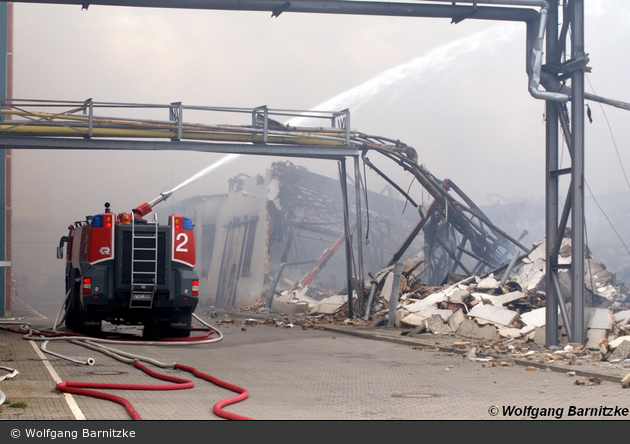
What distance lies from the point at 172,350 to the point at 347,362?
3.80 metres

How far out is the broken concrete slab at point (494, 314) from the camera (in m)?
15.5

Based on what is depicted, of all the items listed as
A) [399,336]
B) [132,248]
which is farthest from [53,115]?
[399,336]

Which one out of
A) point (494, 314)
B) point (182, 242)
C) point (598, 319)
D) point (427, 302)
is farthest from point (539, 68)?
point (427, 302)

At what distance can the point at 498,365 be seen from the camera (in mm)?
11375

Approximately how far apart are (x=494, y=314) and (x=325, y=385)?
7961 millimetres

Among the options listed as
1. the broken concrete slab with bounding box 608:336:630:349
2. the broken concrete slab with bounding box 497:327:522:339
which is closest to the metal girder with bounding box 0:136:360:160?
the broken concrete slab with bounding box 497:327:522:339

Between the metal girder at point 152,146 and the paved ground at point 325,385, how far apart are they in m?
5.93

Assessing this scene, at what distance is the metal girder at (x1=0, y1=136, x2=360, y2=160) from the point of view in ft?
59.5

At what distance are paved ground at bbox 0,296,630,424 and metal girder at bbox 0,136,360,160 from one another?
5.93 m

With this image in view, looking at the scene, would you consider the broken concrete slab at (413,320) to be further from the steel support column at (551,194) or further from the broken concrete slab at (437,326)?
the steel support column at (551,194)

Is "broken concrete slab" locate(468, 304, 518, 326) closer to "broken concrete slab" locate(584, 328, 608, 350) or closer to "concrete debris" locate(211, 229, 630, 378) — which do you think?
"concrete debris" locate(211, 229, 630, 378)

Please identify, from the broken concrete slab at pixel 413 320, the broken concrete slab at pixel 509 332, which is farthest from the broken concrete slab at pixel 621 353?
the broken concrete slab at pixel 413 320

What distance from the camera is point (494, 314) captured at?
16.0m
